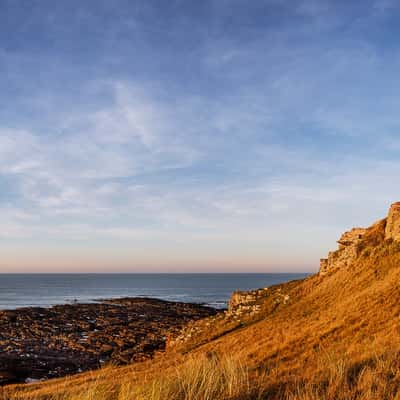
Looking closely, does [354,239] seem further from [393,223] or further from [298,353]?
[298,353]

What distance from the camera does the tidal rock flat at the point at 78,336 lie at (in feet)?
99.9

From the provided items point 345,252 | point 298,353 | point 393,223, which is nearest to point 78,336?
point 345,252

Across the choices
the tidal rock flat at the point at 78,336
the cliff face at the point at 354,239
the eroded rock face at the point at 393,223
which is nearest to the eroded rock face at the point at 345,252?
the cliff face at the point at 354,239

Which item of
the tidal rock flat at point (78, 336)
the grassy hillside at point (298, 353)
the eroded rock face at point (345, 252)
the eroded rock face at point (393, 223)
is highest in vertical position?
the eroded rock face at point (393, 223)

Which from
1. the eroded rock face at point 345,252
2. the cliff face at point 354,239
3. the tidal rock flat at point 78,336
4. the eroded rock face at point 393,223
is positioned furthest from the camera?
the tidal rock flat at point 78,336

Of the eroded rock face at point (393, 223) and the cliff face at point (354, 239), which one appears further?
the cliff face at point (354, 239)

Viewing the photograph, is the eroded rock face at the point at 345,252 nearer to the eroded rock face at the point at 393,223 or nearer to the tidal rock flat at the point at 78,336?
the eroded rock face at the point at 393,223

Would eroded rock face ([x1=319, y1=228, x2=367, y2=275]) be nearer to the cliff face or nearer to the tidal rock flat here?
the cliff face

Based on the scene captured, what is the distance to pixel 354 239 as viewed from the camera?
27891 mm

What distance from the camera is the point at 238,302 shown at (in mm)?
31938

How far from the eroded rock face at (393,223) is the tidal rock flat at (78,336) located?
18153 millimetres

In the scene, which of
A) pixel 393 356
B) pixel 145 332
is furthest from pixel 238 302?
pixel 393 356

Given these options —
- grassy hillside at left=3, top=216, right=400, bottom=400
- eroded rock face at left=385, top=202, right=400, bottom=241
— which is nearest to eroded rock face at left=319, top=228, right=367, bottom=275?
grassy hillside at left=3, top=216, right=400, bottom=400

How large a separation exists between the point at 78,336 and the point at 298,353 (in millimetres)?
37353
